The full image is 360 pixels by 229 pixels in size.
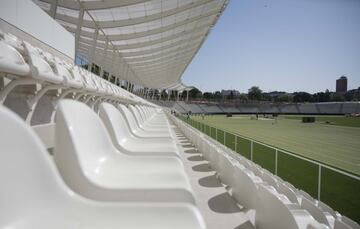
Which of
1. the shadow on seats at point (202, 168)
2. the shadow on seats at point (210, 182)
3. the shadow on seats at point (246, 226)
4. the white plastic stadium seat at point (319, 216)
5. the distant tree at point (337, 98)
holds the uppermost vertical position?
the white plastic stadium seat at point (319, 216)

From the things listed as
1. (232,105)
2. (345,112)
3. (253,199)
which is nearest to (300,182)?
(253,199)

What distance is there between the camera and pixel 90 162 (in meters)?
1.82

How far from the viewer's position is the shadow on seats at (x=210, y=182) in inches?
171

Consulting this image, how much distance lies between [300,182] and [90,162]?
648 centimetres

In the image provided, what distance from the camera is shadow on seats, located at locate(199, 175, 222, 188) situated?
4.34 metres

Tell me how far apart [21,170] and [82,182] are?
465 millimetres

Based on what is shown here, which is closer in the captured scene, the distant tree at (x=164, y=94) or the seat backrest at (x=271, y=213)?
the seat backrest at (x=271, y=213)

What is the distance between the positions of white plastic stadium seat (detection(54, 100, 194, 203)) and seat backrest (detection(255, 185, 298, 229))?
75 cm

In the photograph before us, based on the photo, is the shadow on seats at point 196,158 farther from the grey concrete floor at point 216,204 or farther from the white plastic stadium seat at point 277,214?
the white plastic stadium seat at point 277,214

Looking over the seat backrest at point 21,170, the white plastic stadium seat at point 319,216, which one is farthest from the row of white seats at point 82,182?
the white plastic stadium seat at point 319,216

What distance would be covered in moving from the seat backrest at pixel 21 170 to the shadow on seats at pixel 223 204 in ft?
7.41

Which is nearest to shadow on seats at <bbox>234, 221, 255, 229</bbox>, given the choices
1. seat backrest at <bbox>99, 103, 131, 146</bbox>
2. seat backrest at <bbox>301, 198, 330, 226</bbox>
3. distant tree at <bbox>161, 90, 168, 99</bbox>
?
seat backrest at <bbox>301, 198, 330, 226</bbox>

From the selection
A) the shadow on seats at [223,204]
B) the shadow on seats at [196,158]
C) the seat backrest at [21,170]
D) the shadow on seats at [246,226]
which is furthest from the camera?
the shadow on seats at [196,158]

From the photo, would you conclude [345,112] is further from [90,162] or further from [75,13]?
[90,162]
